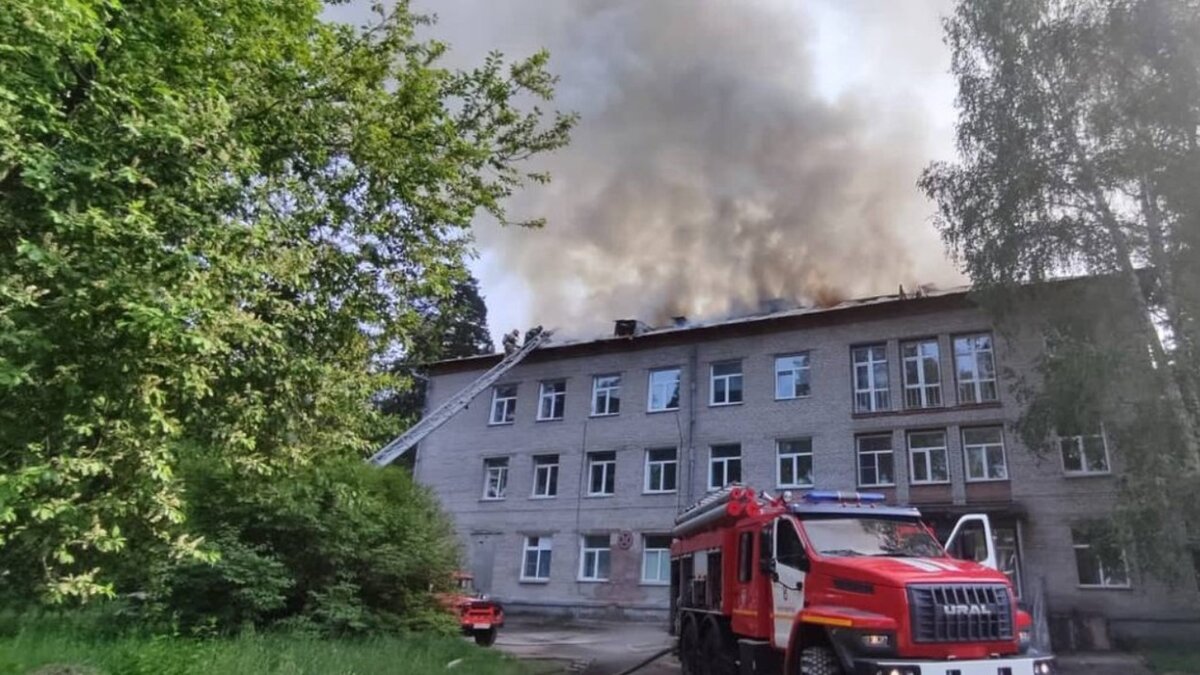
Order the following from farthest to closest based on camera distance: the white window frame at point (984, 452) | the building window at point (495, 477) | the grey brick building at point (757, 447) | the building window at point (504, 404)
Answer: the building window at point (504, 404)
the building window at point (495, 477)
the white window frame at point (984, 452)
the grey brick building at point (757, 447)

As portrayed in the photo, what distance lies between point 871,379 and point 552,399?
13.6m

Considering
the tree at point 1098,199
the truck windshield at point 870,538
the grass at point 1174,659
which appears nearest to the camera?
the truck windshield at point 870,538

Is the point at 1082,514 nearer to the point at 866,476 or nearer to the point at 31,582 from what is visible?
the point at 866,476

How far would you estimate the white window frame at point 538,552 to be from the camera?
3014cm

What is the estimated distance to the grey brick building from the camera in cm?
2242

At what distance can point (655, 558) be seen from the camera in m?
27.8

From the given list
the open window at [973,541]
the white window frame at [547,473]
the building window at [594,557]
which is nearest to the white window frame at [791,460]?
the building window at [594,557]

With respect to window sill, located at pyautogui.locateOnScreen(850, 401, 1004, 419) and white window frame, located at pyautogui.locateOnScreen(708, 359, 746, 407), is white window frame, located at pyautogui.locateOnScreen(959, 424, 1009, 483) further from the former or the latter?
white window frame, located at pyautogui.locateOnScreen(708, 359, 746, 407)

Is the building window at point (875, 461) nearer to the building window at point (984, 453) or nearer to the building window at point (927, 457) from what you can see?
the building window at point (927, 457)

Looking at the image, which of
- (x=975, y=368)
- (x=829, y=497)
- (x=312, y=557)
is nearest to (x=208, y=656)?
(x=312, y=557)

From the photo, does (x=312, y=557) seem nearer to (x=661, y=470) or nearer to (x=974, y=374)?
(x=661, y=470)

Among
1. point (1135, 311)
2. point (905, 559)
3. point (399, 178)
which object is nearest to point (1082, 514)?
point (1135, 311)

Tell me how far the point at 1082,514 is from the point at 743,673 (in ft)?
56.8

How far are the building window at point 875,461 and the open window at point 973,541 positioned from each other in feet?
51.8
